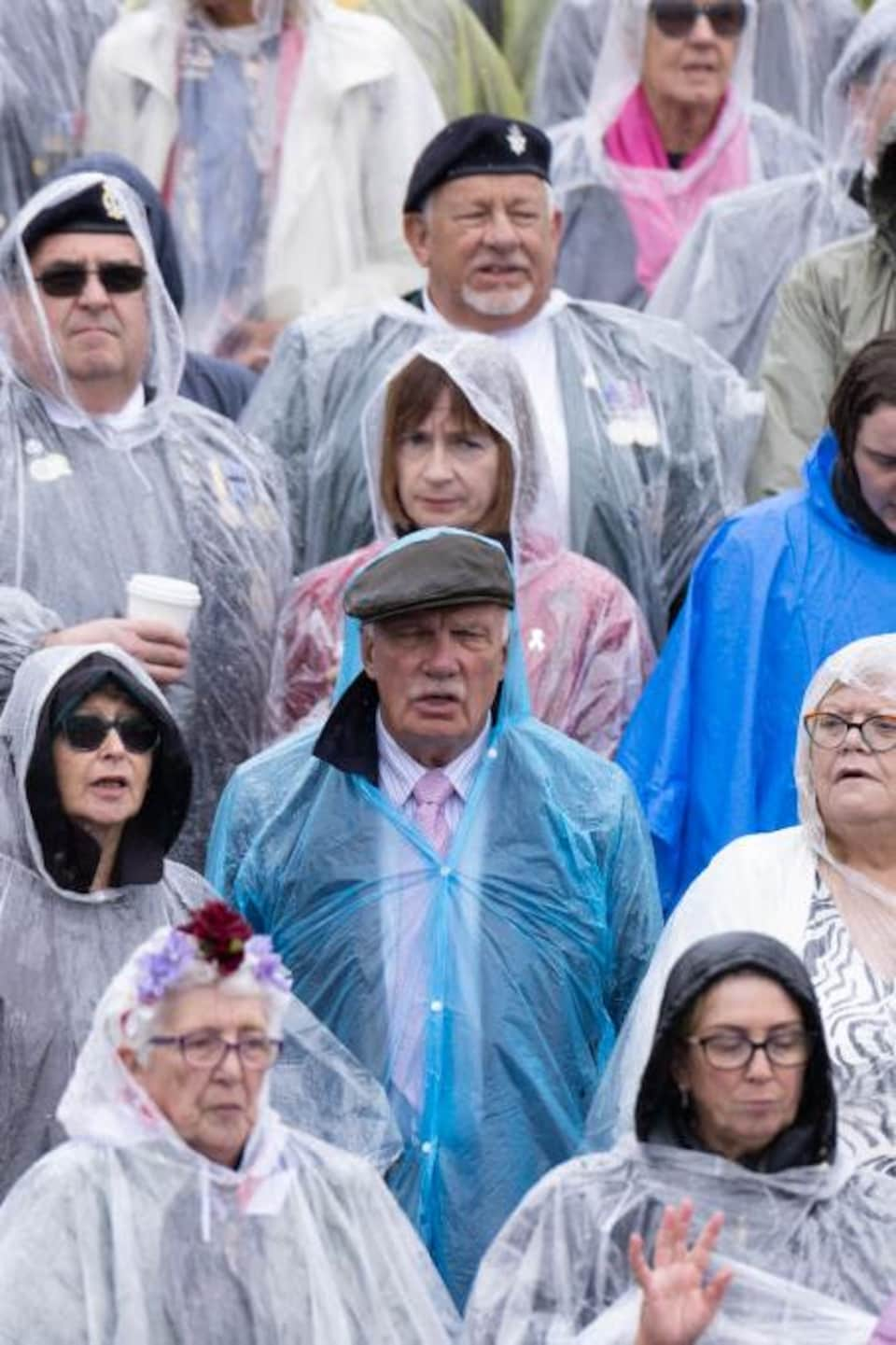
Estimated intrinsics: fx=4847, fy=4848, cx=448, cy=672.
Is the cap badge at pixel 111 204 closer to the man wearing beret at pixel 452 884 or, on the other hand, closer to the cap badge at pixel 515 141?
the cap badge at pixel 515 141

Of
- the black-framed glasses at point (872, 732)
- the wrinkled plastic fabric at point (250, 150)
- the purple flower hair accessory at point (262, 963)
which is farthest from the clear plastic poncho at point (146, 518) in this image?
the purple flower hair accessory at point (262, 963)

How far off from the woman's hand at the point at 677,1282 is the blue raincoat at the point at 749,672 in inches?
84.9

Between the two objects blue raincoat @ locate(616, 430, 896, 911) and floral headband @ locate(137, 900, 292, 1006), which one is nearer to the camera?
floral headband @ locate(137, 900, 292, 1006)

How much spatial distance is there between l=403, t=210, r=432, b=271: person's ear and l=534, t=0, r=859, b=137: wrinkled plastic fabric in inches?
73.6

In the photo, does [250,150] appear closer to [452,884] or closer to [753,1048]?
[452,884]

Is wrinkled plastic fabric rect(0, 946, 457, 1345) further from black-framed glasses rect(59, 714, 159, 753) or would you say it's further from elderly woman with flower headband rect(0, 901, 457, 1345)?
black-framed glasses rect(59, 714, 159, 753)

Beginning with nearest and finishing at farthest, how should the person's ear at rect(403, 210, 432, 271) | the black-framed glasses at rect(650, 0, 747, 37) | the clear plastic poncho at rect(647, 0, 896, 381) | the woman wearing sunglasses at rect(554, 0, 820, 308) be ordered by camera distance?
the person's ear at rect(403, 210, 432, 271) < the clear plastic poncho at rect(647, 0, 896, 381) < the woman wearing sunglasses at rect(554, 0, 820, 308) < the black-framed glasses at rect(650, 0, 747, 37)

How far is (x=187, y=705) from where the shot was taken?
9.77 m

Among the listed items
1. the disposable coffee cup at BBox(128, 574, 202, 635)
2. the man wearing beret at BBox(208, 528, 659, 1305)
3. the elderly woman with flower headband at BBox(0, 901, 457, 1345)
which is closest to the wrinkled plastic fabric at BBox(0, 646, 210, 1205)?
the man wearing beret at BBox(208, 528, 659, 1305)

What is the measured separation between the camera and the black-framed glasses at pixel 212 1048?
7426 millimetres

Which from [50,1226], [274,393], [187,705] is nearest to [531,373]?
[274,393]

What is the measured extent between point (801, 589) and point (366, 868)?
136 cm

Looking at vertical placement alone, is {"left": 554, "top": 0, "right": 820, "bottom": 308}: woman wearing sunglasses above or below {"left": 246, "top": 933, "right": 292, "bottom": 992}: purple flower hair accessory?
above

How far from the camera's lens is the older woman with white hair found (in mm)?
8148
